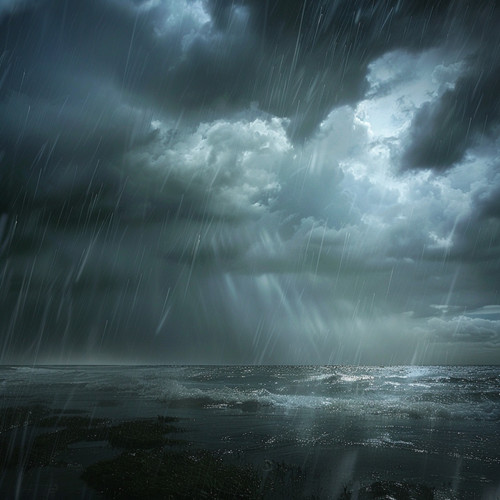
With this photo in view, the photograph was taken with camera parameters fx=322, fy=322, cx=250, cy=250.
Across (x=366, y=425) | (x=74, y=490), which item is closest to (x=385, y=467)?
(x=366, y=425)

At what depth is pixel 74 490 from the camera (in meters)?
11.1

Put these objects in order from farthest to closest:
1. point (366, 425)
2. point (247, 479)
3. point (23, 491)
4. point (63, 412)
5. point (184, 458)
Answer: point (63, 412) → point (366, 425) → point (184, 458) → point (247, 479) → point (23, 491)

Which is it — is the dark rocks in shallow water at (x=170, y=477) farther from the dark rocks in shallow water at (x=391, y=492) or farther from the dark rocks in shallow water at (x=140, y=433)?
the dark rocks in shallow water at (x=391, y=492)

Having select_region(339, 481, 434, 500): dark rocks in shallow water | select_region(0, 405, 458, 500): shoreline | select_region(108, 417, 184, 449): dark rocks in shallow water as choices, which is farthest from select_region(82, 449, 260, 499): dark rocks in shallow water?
select_region(339, 481, 434, 500): dark rocks in shallow water

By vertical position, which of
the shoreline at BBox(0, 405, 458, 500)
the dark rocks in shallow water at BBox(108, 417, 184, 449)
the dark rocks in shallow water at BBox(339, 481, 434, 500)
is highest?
the dark rocks in shallow water at BBox(339, 481, 434, 500)

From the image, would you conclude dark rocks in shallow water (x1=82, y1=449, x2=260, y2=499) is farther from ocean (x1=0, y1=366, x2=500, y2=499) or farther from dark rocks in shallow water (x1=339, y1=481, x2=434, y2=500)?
dark rocks in shallow water (x1=339, y1=481, x2=434, y2=500)

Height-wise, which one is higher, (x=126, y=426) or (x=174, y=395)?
(x=126, y=426)

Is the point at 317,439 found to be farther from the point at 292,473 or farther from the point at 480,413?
the point at 480,413

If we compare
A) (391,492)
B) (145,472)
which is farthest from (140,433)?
(391,492)

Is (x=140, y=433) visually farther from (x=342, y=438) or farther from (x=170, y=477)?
(x=342, y=438)

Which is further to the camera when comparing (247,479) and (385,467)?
(385,467)

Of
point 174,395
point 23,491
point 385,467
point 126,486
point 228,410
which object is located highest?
point 385,467

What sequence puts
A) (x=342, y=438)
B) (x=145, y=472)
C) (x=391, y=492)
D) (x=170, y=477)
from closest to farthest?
1. (x=391, y=492)
2. (x=170, y=477)
3. (x=145, y=472)
4. (x=342, y=438)

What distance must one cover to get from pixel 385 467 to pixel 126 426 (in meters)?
15.6
